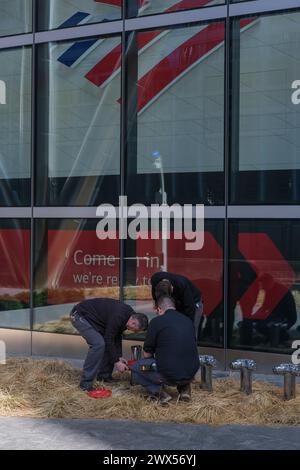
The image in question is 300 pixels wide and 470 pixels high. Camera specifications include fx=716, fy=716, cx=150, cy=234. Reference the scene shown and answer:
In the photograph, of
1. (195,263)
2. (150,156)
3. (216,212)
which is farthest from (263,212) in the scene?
(150,156)

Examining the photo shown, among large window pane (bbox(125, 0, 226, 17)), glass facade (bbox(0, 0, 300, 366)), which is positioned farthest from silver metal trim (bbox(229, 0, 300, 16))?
large window pane (bbox(125, 0, 226, 17))

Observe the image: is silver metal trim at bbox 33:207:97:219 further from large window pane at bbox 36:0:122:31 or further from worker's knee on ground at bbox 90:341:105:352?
worker's knee on ground at bbox 90:341:105:352

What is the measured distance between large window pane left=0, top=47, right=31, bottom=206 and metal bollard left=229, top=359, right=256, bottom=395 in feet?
16.6

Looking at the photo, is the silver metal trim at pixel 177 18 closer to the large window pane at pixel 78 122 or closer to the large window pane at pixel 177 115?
the large window pane at pixel 177 115

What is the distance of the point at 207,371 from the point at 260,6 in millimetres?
4990

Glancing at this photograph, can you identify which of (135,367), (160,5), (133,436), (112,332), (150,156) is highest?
(160,5)

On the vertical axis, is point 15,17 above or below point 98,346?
above

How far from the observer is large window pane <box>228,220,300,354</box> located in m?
9.48

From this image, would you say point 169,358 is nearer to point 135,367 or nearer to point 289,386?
point 135,367

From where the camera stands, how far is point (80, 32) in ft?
36.7

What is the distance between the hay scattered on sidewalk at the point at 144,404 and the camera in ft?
23.5

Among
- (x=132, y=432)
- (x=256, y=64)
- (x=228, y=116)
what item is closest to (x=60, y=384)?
(x=132, y=432)

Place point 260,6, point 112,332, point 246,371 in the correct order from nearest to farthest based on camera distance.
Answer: point 246,371
point 112,332
point 260,6

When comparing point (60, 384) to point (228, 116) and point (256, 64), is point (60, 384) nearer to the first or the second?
point (228, 116)
